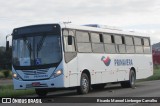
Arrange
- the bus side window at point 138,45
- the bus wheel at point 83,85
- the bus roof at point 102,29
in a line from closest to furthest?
the bus roof at point 102,29 → the bus wheel at point 83,85 → the bus side window at point 138,45

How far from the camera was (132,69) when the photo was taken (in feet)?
91.8

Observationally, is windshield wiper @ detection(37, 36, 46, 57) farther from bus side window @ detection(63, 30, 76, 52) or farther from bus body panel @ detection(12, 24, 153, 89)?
bus side window @ detection(63, 30, 76, 52)

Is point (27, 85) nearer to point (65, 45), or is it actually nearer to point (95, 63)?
point (65, 45)

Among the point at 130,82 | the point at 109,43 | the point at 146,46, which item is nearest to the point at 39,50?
the point at 109,43

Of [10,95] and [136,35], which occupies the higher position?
[136,35]

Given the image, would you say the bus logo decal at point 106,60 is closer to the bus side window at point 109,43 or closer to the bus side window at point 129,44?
the bus side window at point 109,43

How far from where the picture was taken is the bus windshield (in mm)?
19906

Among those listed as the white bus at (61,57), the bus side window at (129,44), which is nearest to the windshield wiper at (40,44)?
the white bus at (61,57)

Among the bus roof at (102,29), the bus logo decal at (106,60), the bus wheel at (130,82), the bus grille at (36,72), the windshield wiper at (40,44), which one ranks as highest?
the bus roof at (102,29)

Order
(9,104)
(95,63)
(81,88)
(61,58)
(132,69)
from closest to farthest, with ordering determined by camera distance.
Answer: (9,104) < (61,58) < (81,88) < (95,63) < (132,69)

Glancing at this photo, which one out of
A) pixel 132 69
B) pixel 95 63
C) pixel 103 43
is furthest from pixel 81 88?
pixel 132 69

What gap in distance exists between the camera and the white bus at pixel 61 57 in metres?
19.9

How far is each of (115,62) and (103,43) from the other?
1.82m

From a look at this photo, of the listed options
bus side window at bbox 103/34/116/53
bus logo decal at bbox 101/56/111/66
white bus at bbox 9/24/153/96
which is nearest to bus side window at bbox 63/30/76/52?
white bus at bbox 9/24/153/96
